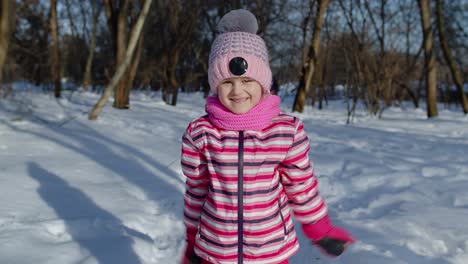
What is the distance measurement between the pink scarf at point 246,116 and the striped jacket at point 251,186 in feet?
0.07

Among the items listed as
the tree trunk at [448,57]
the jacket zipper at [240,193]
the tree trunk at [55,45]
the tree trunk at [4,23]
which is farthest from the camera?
the tree trunk at [55,45]

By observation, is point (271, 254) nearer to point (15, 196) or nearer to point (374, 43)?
point (15, 196)

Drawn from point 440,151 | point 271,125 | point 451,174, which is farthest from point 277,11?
point 271,125

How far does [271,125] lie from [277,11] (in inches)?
551

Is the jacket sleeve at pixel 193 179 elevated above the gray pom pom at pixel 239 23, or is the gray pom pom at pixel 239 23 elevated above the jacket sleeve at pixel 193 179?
the gray pom pom at pixel 239 23

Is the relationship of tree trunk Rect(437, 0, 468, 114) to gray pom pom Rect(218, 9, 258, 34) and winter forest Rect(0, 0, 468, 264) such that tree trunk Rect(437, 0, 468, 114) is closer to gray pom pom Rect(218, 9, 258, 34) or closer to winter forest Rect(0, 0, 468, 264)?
winter forest Rect(0, 0, 468, 264)

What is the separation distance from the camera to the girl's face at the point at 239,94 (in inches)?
54.3

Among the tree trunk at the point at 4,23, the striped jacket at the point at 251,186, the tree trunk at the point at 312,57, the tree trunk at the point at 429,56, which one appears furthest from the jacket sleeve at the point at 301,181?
the tree trunk at the point at 429,56

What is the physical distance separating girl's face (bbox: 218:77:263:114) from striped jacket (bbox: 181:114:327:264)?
92 millimetres

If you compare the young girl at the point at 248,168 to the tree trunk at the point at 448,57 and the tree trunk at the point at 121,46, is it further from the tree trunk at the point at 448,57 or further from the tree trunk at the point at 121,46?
the tree trunk at the point at 448,57

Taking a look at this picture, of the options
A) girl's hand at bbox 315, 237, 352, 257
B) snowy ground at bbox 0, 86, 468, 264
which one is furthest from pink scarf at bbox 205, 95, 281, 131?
snowy ground at bbox 0, 86, 468, 264

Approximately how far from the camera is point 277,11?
14.5 metres

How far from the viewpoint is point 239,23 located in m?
1.45

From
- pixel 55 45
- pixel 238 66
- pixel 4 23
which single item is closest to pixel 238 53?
pixel 238 66
